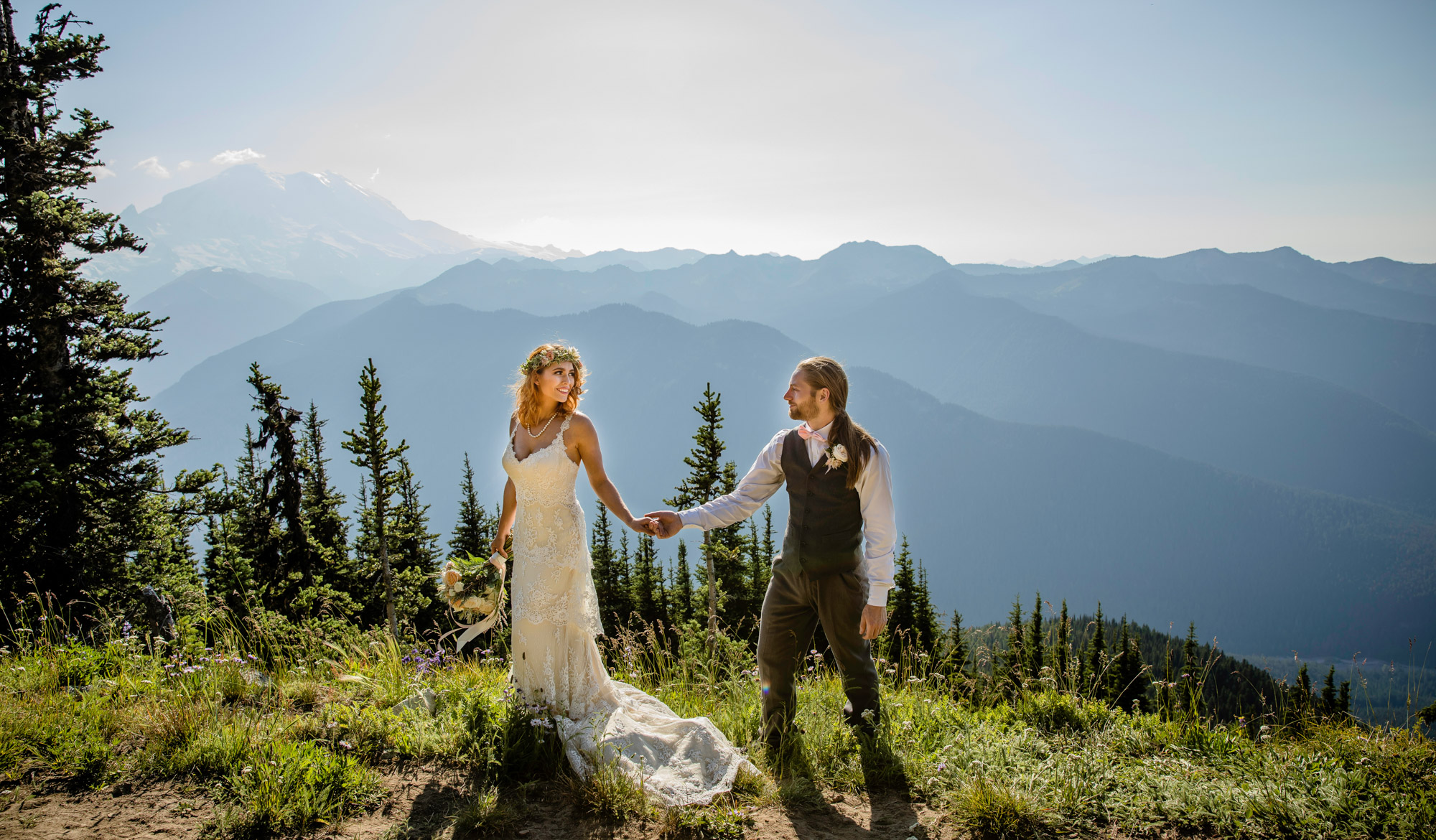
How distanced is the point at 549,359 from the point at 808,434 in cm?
189

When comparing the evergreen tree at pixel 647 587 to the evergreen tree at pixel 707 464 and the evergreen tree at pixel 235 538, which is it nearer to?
the evergreen tree at pixel 707 464

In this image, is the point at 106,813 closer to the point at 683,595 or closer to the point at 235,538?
the point at 235,538

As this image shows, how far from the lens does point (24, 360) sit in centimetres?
1088

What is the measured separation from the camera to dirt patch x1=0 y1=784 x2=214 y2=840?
129 inches

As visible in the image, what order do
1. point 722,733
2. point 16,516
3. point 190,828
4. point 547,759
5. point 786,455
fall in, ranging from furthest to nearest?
point 16,516 < point 786,455 < point 722,733 < point 547,759 < point 190,828

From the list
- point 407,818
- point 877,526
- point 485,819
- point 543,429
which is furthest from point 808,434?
point 407,818

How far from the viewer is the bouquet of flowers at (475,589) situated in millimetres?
4520

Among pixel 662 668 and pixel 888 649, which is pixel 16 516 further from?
pixel 888 649

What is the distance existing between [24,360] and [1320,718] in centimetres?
1761

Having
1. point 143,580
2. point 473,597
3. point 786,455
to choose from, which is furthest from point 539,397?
point 143,580

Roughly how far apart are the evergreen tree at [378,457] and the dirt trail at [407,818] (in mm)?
14411

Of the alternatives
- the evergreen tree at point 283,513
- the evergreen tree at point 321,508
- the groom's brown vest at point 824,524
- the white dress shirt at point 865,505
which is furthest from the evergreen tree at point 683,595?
the groom's brown vest at point 824,524

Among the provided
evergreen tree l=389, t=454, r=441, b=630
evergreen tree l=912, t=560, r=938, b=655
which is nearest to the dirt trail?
evergreen tree l=389, t=454, r=441, b=630

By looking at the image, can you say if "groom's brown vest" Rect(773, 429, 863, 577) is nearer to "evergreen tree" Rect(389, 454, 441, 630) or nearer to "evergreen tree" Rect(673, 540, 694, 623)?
"evergreen tree" Rect(389, 454, 441, 630)
